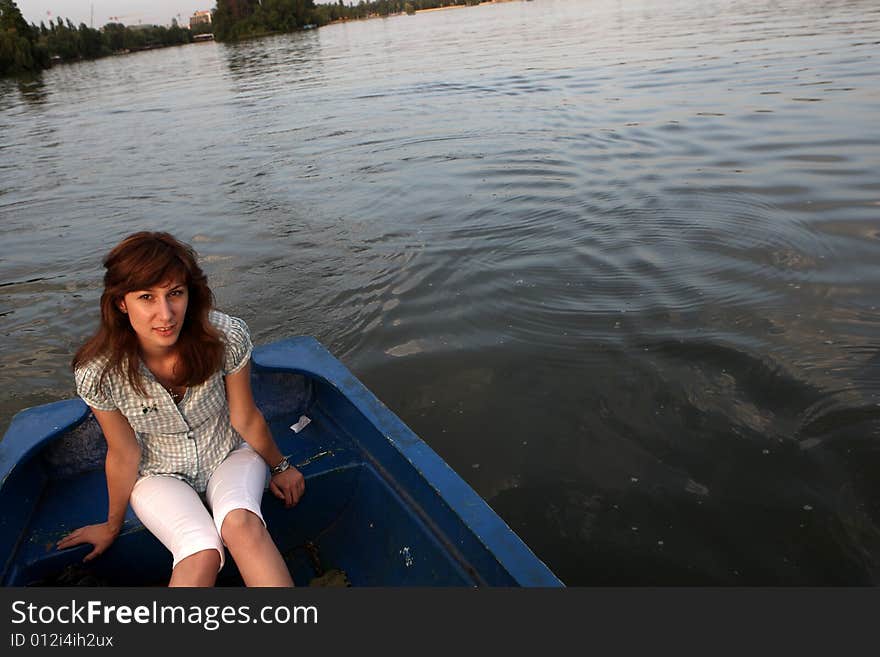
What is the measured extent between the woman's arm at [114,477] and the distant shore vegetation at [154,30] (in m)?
50.2

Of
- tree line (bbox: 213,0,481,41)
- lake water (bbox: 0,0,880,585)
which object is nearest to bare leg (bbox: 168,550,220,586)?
lake water (bbox: 0,0,880,585)

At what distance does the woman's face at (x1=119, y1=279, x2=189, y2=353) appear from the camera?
2092 mm

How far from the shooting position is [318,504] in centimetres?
278

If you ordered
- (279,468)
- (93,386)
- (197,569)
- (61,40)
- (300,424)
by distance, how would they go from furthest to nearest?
(61,40), (300,424), (279,468), (93,386), (197,569)

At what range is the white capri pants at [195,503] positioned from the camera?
2131 millimetres

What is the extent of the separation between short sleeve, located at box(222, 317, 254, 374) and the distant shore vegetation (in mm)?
50212

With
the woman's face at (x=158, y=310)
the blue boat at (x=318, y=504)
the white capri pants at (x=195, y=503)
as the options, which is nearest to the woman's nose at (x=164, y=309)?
the woman's face at (x=158, y=310)

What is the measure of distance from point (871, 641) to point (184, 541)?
1.87m

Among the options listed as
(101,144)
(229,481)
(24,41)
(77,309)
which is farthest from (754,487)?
(24,41)

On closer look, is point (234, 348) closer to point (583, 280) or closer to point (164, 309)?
point (164, 309)

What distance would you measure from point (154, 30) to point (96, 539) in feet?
295

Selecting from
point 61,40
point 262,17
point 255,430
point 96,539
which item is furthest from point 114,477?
point 262,17

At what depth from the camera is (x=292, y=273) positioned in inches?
237

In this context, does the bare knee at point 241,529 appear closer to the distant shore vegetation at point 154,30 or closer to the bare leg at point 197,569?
the bare leg at point 197,569
